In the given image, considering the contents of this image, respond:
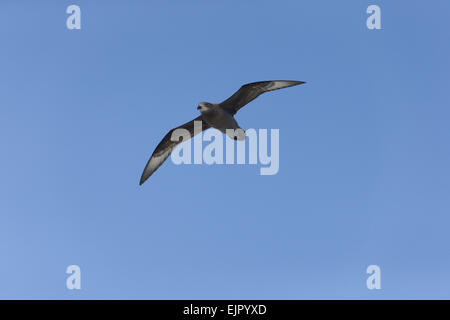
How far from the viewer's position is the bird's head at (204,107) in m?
15.1

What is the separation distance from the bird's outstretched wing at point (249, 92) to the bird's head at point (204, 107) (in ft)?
2.42

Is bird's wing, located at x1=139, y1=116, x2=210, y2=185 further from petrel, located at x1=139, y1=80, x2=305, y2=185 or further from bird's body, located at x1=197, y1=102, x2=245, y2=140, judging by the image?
bird's body, located at x1=197, y1=102, x2=245, y2=140

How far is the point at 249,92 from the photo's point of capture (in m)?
15.9

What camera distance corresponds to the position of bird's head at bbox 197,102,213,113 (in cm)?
1507

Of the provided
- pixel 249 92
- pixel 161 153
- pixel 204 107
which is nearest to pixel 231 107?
pixel 249 92

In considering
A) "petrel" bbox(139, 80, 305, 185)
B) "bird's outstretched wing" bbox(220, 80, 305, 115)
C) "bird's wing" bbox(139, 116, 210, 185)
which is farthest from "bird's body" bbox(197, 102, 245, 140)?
"bird's wing" bbox(139, 116, 210, 185)

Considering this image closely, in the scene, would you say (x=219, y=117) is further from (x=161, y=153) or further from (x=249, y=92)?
(x=161, y=153)

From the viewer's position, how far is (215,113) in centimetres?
1536

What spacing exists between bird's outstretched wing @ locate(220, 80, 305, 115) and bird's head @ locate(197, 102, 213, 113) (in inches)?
29.1

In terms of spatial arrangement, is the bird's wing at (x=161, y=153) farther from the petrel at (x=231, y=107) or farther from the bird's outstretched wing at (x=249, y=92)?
the bird's outstretched wing at (x=249, y=92)

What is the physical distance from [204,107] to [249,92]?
168cm
